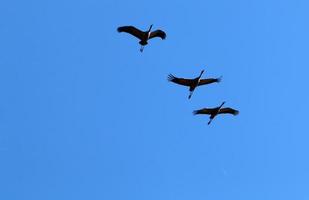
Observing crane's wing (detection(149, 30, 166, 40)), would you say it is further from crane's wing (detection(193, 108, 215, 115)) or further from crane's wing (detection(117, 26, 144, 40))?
crane's wing (detection(193, 108, 215, 115))

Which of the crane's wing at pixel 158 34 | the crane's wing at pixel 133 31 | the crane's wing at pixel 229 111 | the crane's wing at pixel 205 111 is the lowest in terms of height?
the crane's wing at pixel 205 111

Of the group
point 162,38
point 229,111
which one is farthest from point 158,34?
point 229,111

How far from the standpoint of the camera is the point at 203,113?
310ft

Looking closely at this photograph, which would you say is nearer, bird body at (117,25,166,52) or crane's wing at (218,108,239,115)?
bird body at (117,25,166,52)

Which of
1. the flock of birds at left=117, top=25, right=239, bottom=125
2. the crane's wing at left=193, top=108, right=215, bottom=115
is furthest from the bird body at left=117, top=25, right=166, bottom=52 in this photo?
the crane's wing at left=193, top=108, right=215, bottom=115

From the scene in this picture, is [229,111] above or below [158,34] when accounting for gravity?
below

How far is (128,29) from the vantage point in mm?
90812

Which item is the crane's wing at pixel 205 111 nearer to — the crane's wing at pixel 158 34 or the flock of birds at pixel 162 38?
the flock of birds at pixel 162 38

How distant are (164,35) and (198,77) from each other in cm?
405

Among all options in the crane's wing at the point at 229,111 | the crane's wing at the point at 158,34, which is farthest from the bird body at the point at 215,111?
the crane's wing at the point at 158,34

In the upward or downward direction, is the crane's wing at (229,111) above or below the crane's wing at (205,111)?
above

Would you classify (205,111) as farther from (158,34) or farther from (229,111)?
(158,34)

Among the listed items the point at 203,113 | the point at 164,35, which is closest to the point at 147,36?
the point at 164,35

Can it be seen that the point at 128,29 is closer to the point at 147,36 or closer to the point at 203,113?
the point at 147,36
